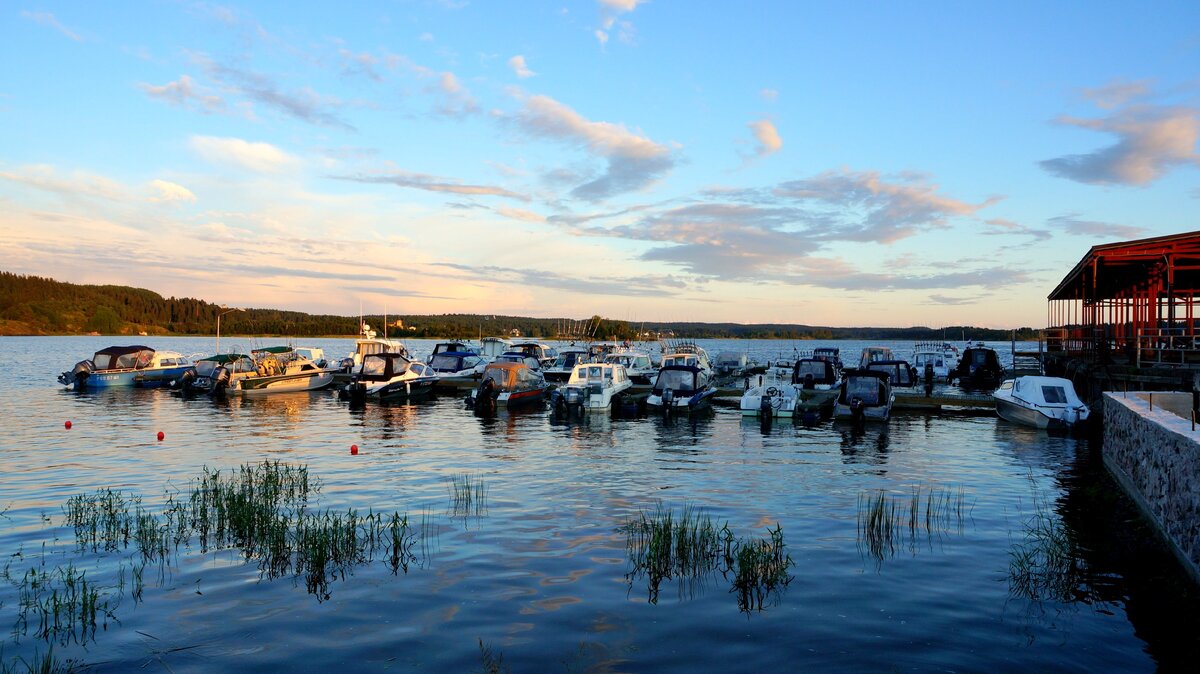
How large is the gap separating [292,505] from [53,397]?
1431 inches

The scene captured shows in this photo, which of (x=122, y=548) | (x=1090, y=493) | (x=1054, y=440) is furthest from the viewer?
(x=1054, y=440)

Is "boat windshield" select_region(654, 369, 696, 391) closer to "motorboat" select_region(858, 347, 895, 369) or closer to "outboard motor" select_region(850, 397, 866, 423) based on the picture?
"outboard motor" select_region(850, 397, 866, 423)

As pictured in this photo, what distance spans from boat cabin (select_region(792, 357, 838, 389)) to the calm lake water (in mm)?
18371

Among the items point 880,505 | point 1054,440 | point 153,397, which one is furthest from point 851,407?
point 153,397

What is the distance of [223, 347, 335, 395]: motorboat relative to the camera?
44.4 metres

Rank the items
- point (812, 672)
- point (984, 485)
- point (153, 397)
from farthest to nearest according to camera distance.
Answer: point (153, 397)
point (984, 485)
point (812, 672)

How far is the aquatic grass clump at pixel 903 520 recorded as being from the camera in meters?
12.8

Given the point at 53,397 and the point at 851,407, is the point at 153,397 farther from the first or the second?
the point at 851,407

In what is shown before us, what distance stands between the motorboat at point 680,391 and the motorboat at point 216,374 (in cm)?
2412

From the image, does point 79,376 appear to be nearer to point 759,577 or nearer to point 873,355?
point 759,577

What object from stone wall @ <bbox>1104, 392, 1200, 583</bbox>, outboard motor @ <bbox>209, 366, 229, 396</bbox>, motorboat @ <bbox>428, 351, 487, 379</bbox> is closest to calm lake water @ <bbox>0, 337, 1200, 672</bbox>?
stone wall @ <bbox>1104, 392, 1200, 583</bbox>

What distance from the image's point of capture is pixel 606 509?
51.5 ft

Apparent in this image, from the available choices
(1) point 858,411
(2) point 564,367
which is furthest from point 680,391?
(2) point 564,367

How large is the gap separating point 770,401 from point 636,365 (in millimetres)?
25161
